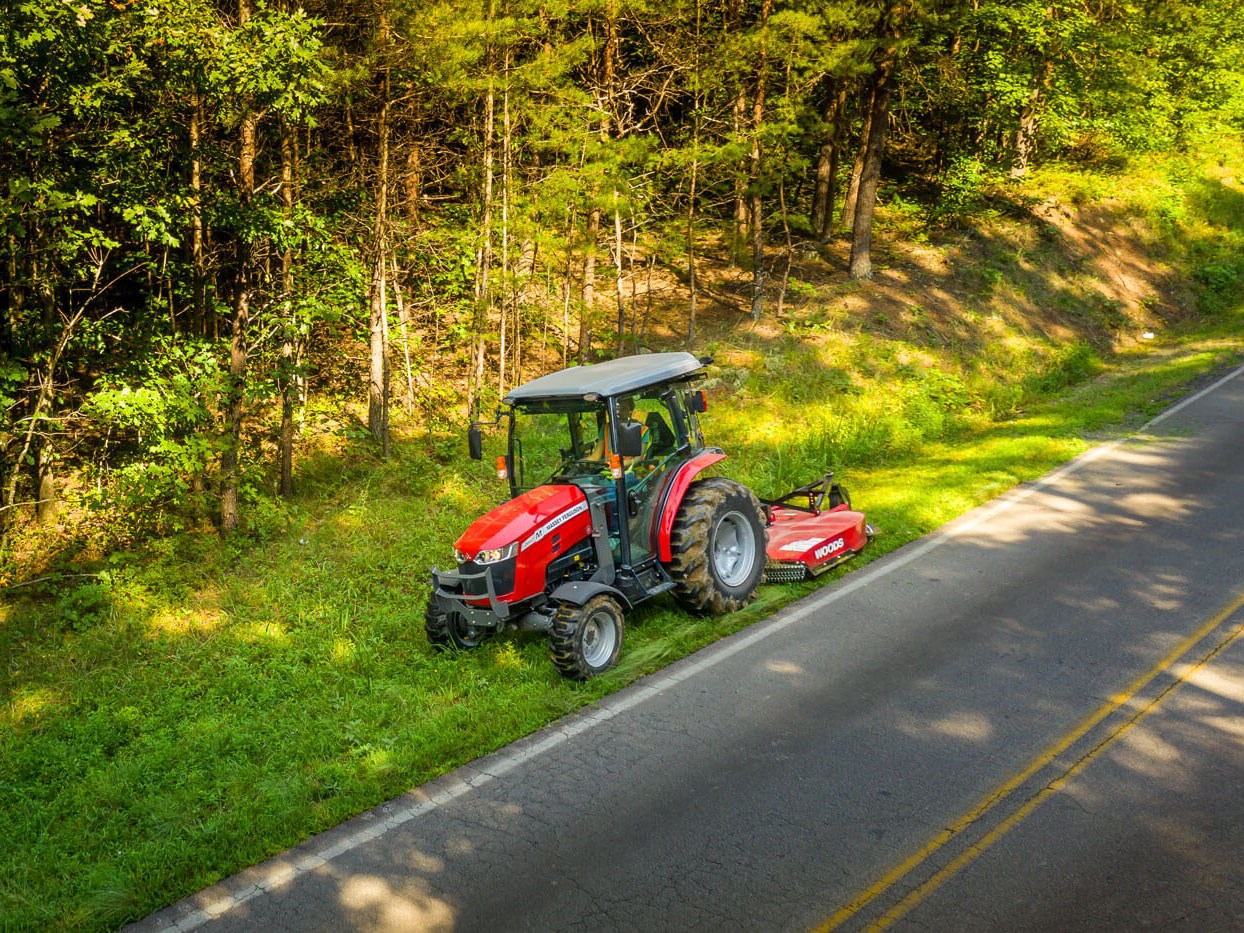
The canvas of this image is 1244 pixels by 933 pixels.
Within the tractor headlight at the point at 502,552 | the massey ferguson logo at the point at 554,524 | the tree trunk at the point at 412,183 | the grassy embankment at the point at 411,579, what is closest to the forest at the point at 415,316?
the grassy embankment at the point at 411,579

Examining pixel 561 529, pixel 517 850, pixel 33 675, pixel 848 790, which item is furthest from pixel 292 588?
pixel 848 790

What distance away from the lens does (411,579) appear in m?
11.9

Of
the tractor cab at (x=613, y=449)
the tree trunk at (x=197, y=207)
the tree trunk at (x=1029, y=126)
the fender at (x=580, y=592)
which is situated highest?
the tree trunk at (x=1029, y=126)

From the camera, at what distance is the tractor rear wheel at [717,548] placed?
32.0 feet

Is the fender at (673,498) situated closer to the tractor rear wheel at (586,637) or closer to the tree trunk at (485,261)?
the tractor rear wheel at (586,637)

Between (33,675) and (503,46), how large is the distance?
12.0 metres

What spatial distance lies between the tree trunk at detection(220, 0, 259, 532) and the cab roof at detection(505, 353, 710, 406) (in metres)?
4.41

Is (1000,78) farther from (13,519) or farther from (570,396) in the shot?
(13,519)

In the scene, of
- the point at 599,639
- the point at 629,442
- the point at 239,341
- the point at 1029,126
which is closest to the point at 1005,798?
the point at 599,639

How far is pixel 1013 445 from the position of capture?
1561 centimetres

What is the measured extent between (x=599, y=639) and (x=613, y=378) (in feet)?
8.21

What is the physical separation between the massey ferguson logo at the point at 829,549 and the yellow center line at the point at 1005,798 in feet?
12.0

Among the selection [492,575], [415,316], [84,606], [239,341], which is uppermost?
[239,341]

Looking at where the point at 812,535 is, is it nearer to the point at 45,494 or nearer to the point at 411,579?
the point at 411,579
